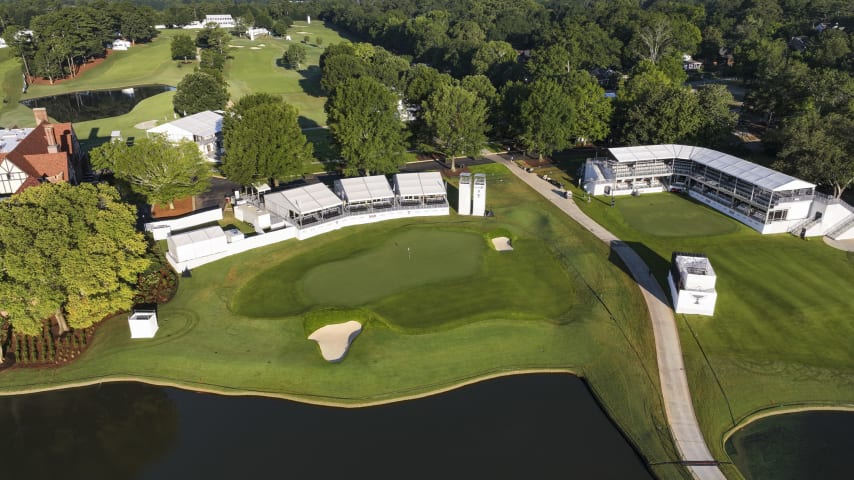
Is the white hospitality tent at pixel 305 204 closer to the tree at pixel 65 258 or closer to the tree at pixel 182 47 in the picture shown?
the tree at pixel 65 258

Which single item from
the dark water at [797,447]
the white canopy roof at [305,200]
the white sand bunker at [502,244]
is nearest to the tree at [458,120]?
the white canopy roof at [305,200]

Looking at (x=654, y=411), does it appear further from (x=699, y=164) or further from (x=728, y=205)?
(x=699, y=164)

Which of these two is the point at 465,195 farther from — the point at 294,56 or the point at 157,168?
the point at 294,56

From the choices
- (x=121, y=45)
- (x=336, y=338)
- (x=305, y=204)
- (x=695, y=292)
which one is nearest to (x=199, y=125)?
(x=305, y=204)

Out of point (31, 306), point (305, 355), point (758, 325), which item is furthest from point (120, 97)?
point (758, 325)

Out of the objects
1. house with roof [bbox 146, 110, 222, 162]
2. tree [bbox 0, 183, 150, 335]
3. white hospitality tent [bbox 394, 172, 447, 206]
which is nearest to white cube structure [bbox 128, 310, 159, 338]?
tree [bbox 0, 183, 150, 335]

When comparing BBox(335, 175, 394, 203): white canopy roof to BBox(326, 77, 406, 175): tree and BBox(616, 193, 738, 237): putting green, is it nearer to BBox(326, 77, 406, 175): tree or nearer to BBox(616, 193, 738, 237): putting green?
BBox(326, 77, 406, 175): tree
